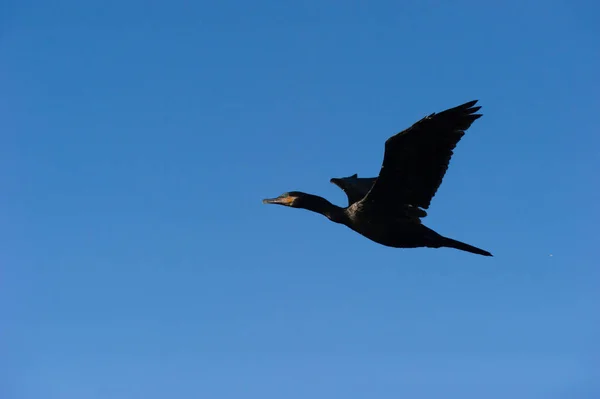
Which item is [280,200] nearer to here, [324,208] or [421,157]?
[324,208]

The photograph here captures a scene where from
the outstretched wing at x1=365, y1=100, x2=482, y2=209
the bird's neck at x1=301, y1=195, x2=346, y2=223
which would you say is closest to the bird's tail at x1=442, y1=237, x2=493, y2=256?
the outstretched wing at x1=365, y1=100, x2=482, y2=209

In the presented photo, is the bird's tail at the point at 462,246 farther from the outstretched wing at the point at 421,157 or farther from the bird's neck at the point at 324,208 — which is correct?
the bird's neck at the point at 324,208

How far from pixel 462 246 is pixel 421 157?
1.51m

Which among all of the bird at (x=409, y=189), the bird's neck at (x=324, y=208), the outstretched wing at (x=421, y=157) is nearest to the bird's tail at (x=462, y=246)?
the bird at (x=409, y=189)

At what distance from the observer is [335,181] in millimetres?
14672

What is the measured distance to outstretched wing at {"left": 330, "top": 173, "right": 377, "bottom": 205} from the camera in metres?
14.1

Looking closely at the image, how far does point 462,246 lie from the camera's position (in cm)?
1229

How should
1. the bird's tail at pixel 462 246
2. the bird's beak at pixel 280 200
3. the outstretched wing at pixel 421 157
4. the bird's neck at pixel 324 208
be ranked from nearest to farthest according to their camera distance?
the outstretched wing at pixel 421 157 < the bird's tail at pixel 462 246 < the bird's neck at pixel 324 208 < the bird's beak at pixel 280 200

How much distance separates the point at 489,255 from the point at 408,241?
1.16 metres

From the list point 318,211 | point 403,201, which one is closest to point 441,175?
point 403,201

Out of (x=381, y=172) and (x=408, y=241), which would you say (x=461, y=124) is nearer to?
(x=381, y=172)

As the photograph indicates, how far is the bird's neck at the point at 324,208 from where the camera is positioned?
12.9 m

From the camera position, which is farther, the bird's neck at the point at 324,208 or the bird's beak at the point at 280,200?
the bird's beak at the point at 280,200

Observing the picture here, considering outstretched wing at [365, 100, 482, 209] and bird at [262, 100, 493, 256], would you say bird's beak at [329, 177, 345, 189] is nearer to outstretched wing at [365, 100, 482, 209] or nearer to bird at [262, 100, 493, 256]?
bird at [262, 100, 493, 256]
